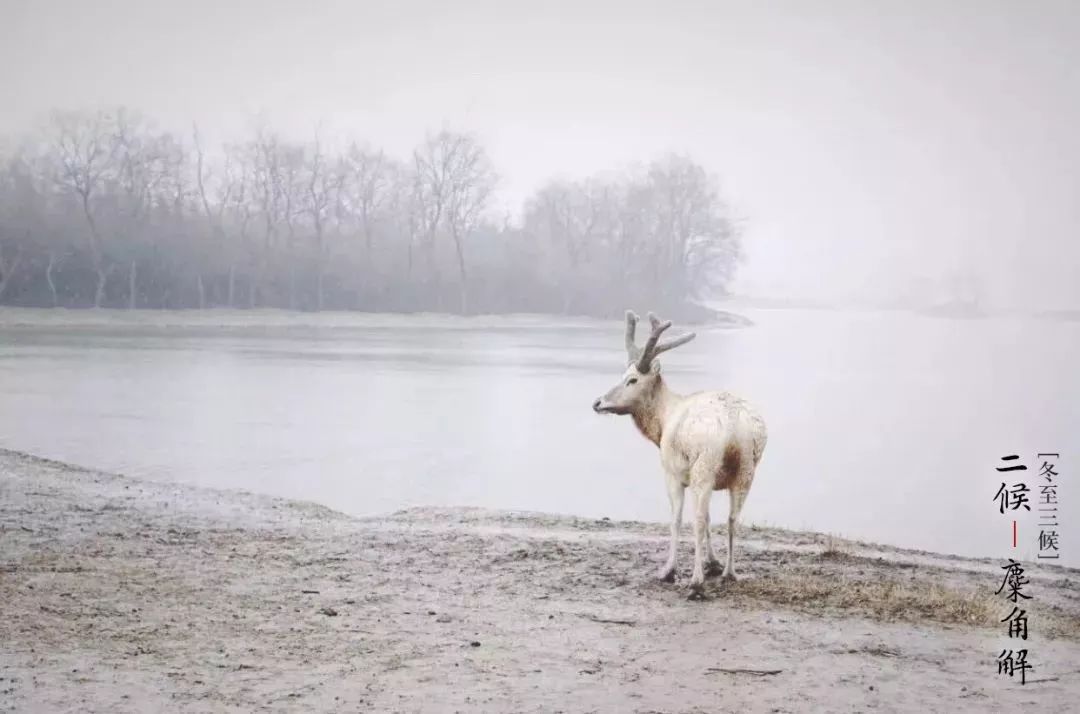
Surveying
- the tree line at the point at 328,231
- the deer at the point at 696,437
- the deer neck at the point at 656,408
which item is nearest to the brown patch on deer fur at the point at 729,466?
the deer at the point at 696,437

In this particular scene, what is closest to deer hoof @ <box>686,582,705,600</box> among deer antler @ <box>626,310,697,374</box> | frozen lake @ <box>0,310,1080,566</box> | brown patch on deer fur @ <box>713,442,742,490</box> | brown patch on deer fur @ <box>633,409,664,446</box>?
brown patch on deer fur @ <box>713,442,742,490</box>

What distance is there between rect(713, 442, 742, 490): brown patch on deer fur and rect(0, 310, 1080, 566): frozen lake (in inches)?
99.8

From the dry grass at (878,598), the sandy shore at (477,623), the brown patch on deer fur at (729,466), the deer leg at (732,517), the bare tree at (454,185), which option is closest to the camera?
the sandy shore at (477,623)

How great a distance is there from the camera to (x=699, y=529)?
4484mm

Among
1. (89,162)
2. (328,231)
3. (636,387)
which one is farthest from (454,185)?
(636,387)

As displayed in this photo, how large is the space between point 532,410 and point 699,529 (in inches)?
284

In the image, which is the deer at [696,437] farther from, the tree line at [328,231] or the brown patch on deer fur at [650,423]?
the tree line at [328,231]

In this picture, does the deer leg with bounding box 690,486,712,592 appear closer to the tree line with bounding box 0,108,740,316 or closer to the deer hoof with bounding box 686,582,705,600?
the deer hoof with bounding box 686,582,705,600

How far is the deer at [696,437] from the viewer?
4.42 meters

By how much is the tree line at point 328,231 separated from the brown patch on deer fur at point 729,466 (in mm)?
10088

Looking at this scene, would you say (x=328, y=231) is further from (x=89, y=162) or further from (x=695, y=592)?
(x=695, y=592)

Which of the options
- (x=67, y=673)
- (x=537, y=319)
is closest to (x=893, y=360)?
(x=537, y=319)

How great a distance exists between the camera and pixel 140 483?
7125 mm

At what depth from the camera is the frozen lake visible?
25.6 feet
